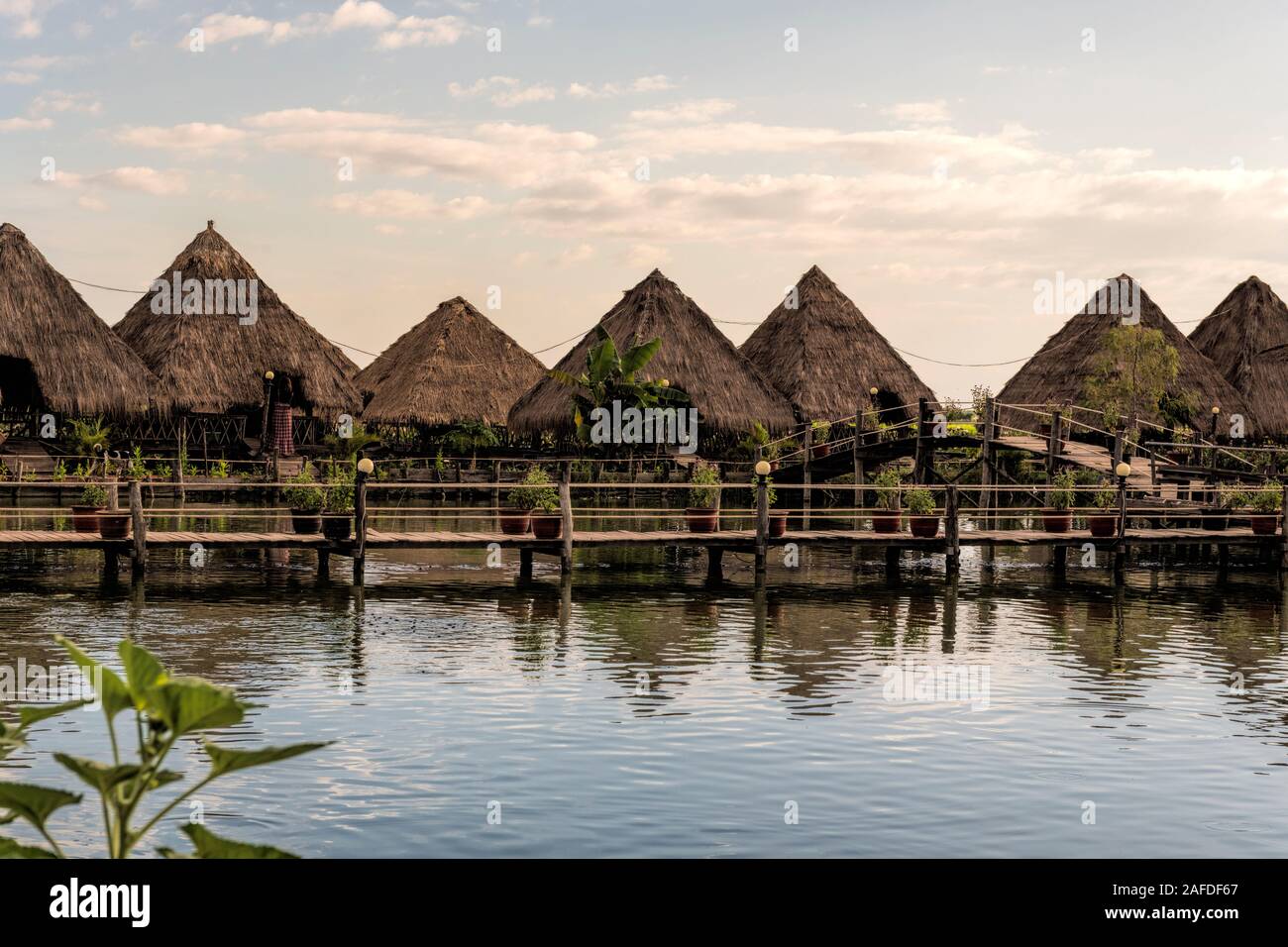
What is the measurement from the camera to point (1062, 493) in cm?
2477

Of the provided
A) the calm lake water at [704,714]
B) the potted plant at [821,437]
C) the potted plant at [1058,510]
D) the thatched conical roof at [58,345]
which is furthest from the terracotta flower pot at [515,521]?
the thatched conical roof at [58,345]

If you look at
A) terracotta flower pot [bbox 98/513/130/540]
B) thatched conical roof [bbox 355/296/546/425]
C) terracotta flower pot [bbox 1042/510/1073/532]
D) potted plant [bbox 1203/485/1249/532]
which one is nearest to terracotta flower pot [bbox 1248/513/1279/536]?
potted plant [bbox 1203/485/1249/532]

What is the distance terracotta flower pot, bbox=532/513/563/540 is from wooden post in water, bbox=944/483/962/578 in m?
5.71

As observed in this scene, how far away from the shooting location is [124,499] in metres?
28.7

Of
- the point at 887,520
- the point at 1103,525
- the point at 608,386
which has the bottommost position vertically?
the point at 1103,525

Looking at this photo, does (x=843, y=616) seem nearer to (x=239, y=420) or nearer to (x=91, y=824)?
(x=91, y=824)

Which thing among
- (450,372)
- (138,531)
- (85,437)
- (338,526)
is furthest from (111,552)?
(450,372)

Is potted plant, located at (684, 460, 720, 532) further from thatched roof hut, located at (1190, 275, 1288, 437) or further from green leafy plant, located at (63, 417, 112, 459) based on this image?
thatched roof hut, located at (1190, 275, 1288, 437)

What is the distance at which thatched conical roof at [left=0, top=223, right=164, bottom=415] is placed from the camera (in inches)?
1459

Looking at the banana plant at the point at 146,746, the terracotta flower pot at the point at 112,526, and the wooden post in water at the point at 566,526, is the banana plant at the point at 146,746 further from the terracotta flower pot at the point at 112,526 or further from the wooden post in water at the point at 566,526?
the terracotta flower pot at the point at 112,526

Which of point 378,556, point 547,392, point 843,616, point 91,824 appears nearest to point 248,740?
point 91,824

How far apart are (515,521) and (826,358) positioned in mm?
26532

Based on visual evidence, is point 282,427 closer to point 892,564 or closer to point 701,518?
point 701,518
